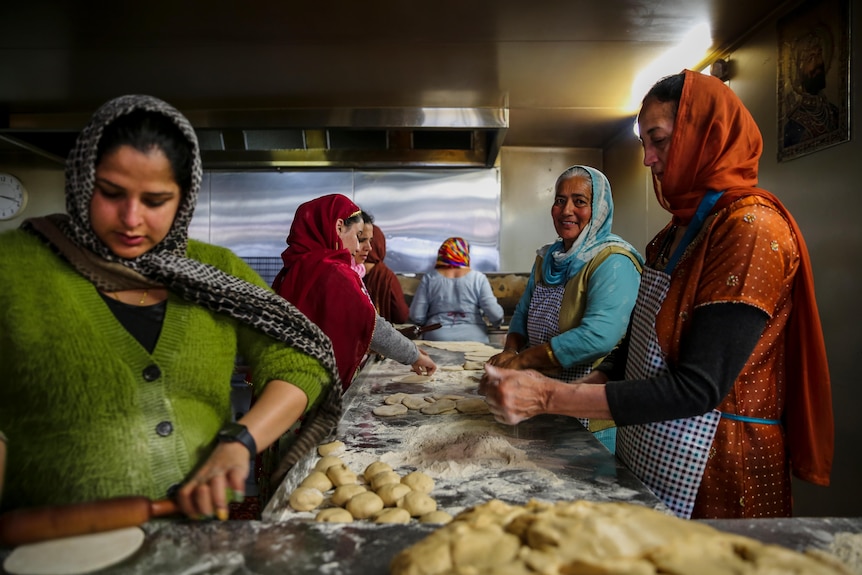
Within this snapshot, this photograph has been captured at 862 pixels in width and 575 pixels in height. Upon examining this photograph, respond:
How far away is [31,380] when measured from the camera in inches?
38.2

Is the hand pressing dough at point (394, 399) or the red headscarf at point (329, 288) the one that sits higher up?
the red headscarf at point (329, 288)

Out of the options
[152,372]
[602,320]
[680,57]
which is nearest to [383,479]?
[152,372]

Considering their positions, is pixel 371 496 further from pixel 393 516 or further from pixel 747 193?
pixel 747 193

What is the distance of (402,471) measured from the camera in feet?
5.08

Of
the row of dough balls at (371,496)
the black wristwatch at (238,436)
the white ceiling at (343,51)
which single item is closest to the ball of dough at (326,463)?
the row of dough balls at (371,496)

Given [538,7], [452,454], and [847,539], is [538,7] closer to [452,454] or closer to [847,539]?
[452,454]

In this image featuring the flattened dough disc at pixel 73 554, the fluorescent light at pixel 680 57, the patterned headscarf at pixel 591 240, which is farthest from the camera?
the fluorescent light at pixel 680 57

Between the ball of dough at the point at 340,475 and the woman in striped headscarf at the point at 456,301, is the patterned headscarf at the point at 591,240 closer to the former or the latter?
the ball of dough at the point at 340,475

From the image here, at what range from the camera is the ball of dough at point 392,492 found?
4.32 feet

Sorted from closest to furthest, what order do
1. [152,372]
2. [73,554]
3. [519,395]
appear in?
1. [73,554]
2. [152,372]
3. [519,395]

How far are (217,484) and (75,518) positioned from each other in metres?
0.22

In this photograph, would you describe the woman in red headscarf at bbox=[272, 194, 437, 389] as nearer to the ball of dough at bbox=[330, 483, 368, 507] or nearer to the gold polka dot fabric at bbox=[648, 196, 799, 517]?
the ball of dough at bbox=[330, 483, 368, 507]

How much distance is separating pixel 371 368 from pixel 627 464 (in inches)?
70.4

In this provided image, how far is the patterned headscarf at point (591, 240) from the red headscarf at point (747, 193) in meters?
0.84
